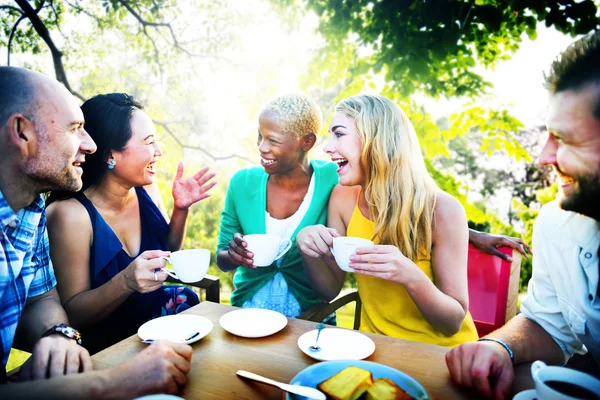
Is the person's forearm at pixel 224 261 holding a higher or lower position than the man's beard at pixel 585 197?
lower

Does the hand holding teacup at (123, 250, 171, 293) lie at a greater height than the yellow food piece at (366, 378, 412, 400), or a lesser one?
greater

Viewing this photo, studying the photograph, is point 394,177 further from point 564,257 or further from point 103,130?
Result: point 103,130

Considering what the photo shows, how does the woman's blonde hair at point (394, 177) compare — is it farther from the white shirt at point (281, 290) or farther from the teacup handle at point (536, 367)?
the teacup handle at point (536, 367)

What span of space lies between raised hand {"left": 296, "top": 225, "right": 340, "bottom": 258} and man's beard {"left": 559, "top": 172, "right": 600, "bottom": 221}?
3.32ft

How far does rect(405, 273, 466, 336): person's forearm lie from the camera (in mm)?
1762

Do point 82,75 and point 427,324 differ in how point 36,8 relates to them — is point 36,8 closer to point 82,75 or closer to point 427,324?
point 82,75

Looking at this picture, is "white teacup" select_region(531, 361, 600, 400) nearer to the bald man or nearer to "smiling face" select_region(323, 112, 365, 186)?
the bald man

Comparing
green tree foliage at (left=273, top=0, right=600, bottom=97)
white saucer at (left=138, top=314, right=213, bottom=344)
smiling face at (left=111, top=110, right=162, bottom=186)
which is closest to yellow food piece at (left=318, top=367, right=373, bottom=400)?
white saucer at (left=138, top=314, right=213, bottom=344)

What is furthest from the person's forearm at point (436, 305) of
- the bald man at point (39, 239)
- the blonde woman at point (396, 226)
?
the bald man at point (39, 239)

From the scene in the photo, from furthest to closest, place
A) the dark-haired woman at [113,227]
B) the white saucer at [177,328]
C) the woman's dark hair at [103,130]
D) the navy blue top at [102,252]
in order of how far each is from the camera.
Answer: the woman's dark hair at [103,130], the navy blue top at [102,252], the dark-haired woman at [113,227], the white saucer at [177,328]

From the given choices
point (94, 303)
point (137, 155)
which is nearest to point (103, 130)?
point (137, 155)

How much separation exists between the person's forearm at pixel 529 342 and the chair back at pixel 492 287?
0.62m

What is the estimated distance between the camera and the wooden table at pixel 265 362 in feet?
3.87

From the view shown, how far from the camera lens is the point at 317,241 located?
197 cm
